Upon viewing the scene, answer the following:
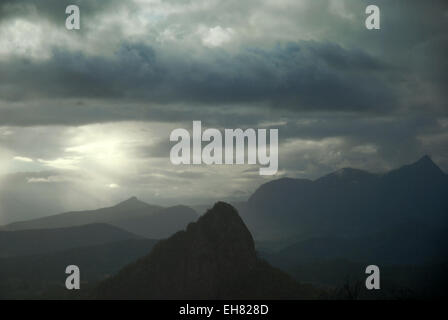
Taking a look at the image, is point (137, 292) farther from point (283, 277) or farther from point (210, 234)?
point (283, 277)

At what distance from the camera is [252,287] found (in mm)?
122125

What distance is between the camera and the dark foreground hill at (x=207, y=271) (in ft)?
400

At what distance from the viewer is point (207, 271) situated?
12719 cm

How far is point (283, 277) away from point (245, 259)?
11.6 m

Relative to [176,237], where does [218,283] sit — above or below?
below

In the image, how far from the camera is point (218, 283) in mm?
125688

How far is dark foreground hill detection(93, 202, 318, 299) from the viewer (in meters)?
122
